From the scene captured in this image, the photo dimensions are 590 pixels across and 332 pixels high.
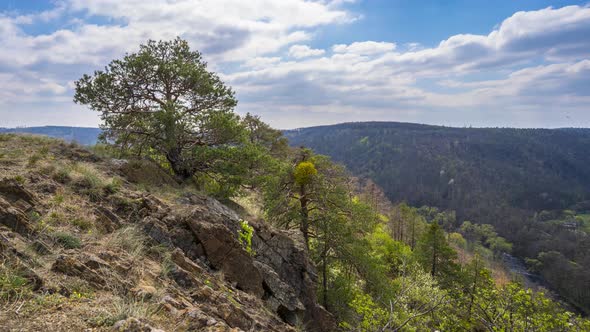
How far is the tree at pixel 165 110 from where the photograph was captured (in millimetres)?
13234

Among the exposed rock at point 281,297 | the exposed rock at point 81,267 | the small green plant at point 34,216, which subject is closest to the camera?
the exposed rock at point 81,267

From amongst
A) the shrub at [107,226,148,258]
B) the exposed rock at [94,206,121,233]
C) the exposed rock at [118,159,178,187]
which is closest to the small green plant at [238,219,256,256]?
the shrub at [107,226,148,258]

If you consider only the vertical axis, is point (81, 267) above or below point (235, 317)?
above

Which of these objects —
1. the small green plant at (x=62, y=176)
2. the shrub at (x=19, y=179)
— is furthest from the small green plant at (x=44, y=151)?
the shrub at (x=19, y=179)

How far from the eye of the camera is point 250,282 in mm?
8273

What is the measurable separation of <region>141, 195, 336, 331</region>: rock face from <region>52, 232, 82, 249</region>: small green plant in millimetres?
1772

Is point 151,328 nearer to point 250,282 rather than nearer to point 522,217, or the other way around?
point 250,282

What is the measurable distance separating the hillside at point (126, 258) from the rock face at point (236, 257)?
0.03 meters

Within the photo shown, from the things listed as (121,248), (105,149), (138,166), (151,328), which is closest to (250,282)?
(121,248)

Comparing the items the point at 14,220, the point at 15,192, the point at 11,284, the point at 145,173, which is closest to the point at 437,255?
the point at 145,173

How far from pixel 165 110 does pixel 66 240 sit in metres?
7.93

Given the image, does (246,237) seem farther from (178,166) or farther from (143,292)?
(178,166)

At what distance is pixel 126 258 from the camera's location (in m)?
5.86

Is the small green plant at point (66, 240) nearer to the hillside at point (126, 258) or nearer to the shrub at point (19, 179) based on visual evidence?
the hillside at point (126, 258)
